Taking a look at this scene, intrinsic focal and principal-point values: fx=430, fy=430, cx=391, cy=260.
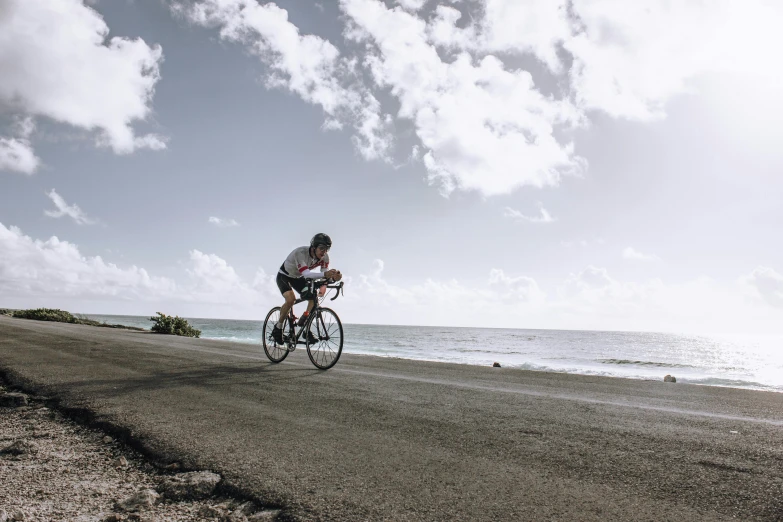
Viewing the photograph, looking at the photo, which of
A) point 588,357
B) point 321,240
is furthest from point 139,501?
point 588,357

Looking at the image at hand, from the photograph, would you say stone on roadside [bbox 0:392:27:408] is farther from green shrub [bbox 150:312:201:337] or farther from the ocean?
green shrub [bbox 150:312:201:337]

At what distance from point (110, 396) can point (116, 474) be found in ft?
7.60

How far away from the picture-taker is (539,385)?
251 inches

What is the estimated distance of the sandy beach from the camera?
2.06 m

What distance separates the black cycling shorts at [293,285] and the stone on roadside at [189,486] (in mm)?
5654

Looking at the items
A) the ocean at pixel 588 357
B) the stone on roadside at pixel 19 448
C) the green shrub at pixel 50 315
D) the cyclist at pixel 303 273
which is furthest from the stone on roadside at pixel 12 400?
the green shrub at pixel 50 315

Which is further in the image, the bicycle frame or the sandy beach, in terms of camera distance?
the bicycle frame

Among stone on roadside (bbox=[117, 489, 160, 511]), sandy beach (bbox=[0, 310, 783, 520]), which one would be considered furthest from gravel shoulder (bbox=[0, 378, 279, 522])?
sandy beach (bbox=[0, 310, 783, 520])

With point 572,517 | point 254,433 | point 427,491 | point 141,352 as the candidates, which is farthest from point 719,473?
point 141,352

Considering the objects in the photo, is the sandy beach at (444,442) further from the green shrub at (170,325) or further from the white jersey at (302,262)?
the green shrub at (170,325)

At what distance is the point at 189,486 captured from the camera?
224 centimetres

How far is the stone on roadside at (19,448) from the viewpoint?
9.10ft

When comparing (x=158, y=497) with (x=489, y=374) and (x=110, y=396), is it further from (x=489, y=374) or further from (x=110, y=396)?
(x=489, y=374)

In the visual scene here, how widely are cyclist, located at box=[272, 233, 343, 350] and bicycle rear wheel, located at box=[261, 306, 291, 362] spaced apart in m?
0.12
